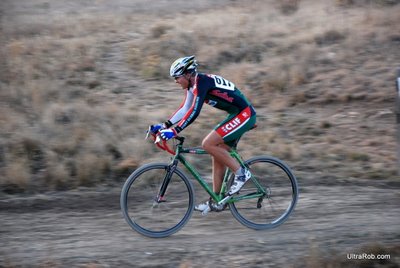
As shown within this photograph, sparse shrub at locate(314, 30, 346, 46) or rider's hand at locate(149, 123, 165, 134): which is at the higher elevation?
rider's hand at locate(149, 123, 165, 134)

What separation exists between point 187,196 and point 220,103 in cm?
110

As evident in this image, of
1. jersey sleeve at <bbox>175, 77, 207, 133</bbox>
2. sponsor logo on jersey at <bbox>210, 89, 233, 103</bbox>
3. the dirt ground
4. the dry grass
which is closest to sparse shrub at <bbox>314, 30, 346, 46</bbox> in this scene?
the dry grass

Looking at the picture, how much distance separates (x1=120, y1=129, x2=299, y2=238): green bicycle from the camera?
634cm

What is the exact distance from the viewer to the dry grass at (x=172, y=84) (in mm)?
9062

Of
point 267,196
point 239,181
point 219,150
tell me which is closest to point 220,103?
point 219,150

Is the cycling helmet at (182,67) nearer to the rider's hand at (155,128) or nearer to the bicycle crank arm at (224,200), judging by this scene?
the rider's hand at (155,128)

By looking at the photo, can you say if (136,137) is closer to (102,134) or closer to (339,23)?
(102,134)

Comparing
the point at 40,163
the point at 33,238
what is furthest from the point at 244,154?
the point at 33,238

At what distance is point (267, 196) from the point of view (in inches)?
265

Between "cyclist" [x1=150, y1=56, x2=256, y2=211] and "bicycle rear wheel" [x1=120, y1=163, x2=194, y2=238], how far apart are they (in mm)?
235

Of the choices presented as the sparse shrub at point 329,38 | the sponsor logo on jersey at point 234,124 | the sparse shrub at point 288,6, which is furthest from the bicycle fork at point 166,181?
the sparse shrub at point 288,6

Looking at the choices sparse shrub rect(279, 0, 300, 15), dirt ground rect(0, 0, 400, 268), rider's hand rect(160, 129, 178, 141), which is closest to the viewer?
dirt ground rect(0, 0, 400, 268)

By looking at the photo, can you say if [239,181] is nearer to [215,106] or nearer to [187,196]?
[187,196]

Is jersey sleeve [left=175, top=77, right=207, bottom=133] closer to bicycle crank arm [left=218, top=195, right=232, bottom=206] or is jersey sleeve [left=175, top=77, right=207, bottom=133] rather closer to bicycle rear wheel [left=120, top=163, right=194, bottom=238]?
bicycle rear wheel [left=120, top=163, right=194, bottom=238]
